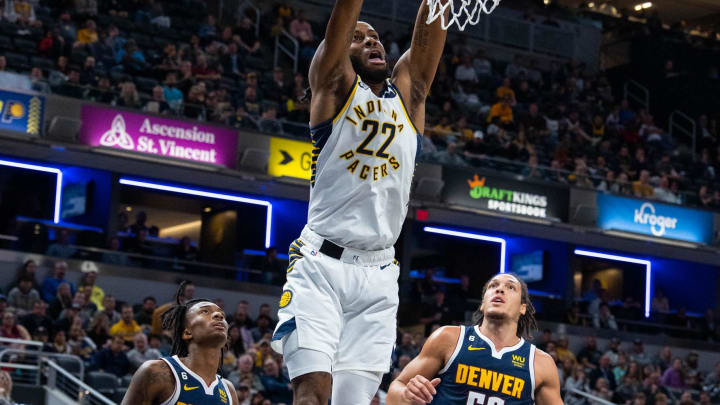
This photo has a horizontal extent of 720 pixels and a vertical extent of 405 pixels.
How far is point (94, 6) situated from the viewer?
20.4 meters

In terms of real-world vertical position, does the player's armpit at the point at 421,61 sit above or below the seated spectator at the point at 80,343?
above

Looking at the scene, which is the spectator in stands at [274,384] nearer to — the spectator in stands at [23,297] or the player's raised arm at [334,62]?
the spectator in stands at [23,297]

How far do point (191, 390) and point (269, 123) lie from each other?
1284cm

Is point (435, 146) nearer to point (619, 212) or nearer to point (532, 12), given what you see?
point (619, 212)

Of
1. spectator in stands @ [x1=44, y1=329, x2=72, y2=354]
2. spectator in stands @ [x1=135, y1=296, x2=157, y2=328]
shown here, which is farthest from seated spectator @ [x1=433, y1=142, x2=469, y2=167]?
spectator in stands @ [x1=44, y1=329, x2=72, y2=354]

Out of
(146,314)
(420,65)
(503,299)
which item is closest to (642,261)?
(146,314)

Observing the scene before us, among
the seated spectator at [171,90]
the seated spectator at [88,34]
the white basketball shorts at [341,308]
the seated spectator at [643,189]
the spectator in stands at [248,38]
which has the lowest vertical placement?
the white basketball shorts at [341,308]

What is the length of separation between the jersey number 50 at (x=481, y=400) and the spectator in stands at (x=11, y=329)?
8270 mm

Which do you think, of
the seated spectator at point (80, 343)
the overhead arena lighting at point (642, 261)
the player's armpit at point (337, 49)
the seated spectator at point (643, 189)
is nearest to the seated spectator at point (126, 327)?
the seated spectator at point (80, 343)

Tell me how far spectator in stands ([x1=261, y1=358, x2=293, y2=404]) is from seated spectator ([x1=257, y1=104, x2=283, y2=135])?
5.82 metres

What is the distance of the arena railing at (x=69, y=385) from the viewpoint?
11808 millimetres

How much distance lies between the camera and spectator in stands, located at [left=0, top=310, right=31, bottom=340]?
511 inches

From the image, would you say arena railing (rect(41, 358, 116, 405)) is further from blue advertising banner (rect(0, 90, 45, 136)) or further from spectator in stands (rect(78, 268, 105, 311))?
blue advertising banner (rect(0, 90, 45, 136))

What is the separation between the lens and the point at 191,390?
6160 mm
